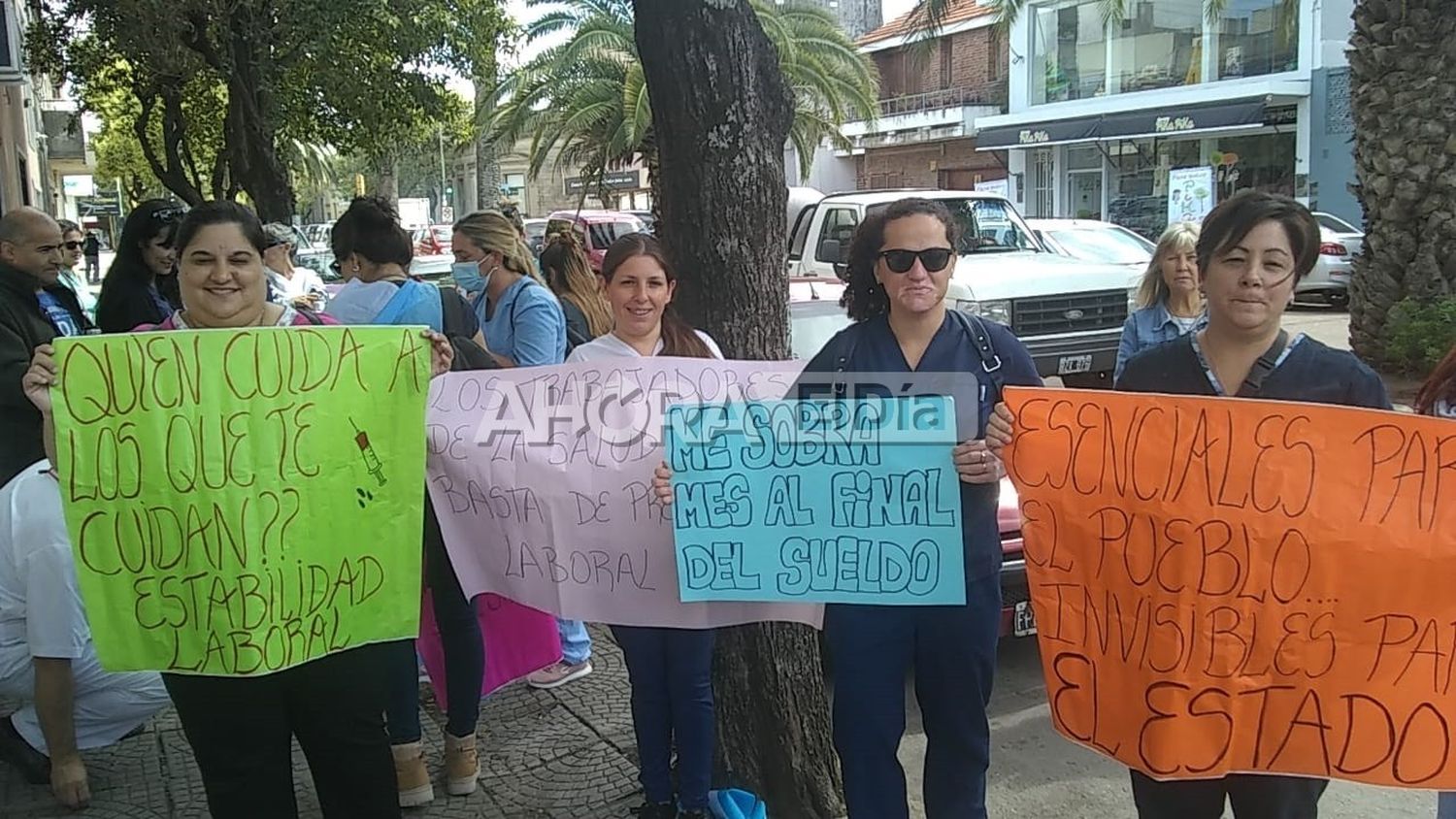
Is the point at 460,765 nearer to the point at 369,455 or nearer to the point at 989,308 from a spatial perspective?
the point at 369,455

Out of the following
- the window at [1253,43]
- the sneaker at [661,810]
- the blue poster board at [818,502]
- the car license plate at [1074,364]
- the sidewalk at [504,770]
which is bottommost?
the sidewalk at [504,770]

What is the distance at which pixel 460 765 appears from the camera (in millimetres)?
3963

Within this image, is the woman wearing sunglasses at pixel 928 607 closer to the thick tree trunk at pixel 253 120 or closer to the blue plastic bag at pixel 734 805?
the blue plastic bag at pixel 734 805

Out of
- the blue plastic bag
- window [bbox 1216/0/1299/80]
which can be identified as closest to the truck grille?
the blue plastic bag

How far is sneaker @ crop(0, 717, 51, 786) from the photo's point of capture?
13.3 ft

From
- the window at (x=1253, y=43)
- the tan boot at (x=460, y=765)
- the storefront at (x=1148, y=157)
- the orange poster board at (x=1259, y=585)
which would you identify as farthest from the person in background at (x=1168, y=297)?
the window at (x=1253, y=43)

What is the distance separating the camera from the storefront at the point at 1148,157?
26.3 meters

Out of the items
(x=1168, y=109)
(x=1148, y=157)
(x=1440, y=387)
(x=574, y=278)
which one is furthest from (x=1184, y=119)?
(x=1440, y=387)

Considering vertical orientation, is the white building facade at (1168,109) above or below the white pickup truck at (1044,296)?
above

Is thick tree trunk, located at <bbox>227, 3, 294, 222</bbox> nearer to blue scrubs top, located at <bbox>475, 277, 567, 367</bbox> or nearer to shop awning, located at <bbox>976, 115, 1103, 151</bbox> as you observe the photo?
blue scrubs top, located at <bbox>475, 277, 567, 367</bbox>

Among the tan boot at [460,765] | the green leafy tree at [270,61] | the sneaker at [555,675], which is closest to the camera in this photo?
the tan boot at [460,765]

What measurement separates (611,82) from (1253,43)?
50.4ft

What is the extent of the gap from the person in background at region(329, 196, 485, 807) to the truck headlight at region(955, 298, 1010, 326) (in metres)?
5.34

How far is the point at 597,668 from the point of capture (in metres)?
5.15
